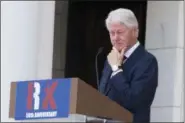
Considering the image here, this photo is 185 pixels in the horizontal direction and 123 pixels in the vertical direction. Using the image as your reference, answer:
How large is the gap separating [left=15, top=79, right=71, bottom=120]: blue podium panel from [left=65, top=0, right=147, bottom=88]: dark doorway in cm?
423

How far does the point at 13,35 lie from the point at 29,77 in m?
0.47

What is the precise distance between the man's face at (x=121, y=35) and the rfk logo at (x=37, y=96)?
0.51 meters

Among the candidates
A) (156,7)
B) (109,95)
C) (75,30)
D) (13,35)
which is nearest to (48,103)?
(109,95)

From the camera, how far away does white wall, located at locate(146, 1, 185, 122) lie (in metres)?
6.29

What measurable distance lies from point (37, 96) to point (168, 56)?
12.3 ft

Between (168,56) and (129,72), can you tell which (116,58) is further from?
(168,56)

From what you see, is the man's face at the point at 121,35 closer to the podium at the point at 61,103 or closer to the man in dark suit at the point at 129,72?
the man in dark suit at the point at 129,72

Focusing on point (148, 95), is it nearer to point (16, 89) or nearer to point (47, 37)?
point (16, 89)

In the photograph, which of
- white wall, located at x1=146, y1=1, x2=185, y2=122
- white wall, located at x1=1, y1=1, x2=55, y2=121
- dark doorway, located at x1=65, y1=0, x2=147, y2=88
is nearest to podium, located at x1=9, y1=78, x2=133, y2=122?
white wall, located at x1=1, y1=1, x2=55, y2=121

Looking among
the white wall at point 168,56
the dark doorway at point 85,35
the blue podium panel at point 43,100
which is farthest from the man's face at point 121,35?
the dark doorway at point 85,35

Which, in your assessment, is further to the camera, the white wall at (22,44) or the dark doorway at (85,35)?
the dark doorway at (85,35)

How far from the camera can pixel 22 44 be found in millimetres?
6312

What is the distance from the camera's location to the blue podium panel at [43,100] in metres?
2.69

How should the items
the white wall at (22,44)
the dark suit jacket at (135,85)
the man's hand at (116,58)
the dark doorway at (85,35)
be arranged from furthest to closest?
the dark doorway at (85,35) < the white wall at (22,44) < the man's hand at (116,58) < the dark suit jacket at (135,85)
